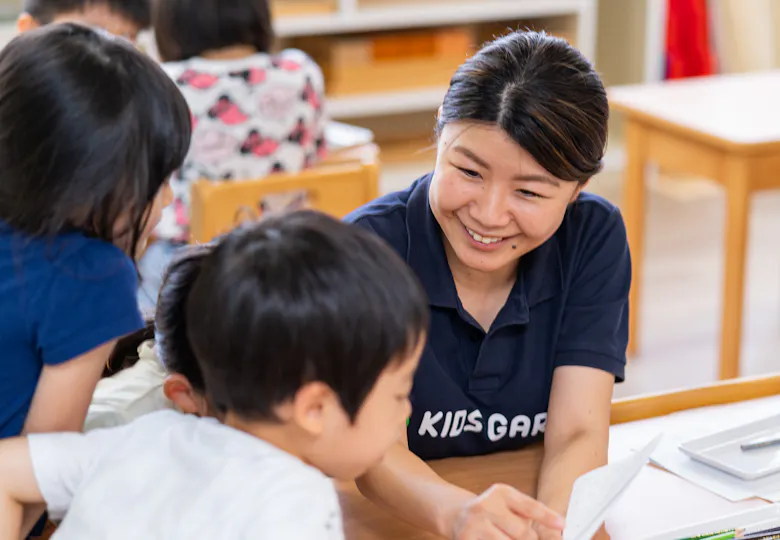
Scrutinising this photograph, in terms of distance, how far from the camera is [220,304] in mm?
815

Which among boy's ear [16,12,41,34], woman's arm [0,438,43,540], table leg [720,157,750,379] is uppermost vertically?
boy's ear [16,12,41,34]

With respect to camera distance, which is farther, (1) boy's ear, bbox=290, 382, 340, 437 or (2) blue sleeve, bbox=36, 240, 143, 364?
(2) blue sleeve, bbox=36, 240, 143, 364

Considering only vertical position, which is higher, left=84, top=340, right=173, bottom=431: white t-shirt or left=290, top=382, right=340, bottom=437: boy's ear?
left=290, top=382, right=340, bottom=437: boy's ear

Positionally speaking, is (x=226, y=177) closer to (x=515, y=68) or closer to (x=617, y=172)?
(x=515, y=68)

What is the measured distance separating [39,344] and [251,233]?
0.32 m

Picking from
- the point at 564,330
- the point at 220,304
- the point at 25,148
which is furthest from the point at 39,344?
the point at 564,330

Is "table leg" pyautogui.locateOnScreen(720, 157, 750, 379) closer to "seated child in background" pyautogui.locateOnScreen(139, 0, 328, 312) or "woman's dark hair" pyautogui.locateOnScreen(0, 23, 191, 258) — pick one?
"seated child in background" pyautogui.locateOnScreen(139, 0, 328, 312)

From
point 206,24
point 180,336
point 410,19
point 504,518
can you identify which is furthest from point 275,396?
point 410,19

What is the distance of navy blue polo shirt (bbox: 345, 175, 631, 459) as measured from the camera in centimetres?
122

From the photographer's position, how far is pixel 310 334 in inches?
31.2

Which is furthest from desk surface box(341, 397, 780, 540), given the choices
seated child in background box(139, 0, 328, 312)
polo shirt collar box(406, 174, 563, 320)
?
seated child in background box(139, 0, 328, 312)

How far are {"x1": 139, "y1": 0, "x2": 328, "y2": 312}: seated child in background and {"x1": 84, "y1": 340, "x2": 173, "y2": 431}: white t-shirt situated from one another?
100 cm

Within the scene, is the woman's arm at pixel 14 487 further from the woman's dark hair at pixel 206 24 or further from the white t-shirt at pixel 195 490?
the woman's dark hair at pixel 206 24

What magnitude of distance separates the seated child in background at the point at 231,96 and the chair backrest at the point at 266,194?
1.30 feet
